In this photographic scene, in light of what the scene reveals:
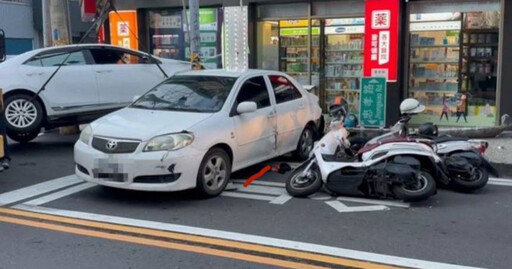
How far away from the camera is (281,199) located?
674 cm

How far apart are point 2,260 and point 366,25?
976cm

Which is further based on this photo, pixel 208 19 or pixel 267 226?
pixel 208 19

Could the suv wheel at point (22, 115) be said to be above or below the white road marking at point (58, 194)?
above

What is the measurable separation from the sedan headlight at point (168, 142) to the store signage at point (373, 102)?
6314 millimetres

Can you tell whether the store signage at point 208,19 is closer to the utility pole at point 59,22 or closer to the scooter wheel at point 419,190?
the utility pole at point 59,22

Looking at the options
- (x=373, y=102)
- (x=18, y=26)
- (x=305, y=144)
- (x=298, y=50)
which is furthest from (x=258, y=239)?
(x=18, y=26)

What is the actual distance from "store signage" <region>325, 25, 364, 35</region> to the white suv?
475cm

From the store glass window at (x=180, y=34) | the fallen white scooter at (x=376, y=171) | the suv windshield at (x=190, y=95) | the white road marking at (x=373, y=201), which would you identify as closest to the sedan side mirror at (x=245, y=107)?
the suv windshield at (x=190, y=95)

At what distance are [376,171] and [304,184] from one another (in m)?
0.89

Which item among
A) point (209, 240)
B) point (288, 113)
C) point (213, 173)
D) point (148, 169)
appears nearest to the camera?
point (209, 240)

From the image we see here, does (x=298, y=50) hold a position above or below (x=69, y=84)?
above

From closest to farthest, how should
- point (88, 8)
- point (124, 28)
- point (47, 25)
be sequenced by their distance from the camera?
point (47, 25) → point (88, 8) → point (124, 28)

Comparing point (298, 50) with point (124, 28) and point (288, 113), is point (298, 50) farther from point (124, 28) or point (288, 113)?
point (288, 113)

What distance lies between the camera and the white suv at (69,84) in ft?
Result: 31.0
